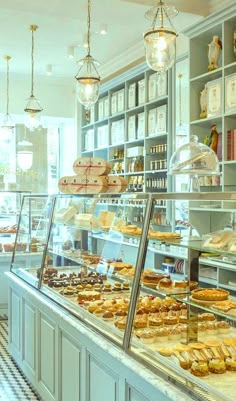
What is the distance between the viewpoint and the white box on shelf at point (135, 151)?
7.14 m

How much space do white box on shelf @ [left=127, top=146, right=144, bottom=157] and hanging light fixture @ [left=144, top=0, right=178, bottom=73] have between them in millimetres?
3039

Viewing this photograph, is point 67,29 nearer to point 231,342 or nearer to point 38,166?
point 38,166

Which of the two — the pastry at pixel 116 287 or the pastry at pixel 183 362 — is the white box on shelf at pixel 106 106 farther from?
the pastry at pixel 183 362

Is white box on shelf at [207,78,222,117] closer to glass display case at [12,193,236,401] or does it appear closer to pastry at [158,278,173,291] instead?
glass display case at [12,193,236,401]

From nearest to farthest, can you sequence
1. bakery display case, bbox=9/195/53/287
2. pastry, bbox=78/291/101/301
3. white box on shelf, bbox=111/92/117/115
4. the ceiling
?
pastry, bbox=78/291/101/301 < bakery display case, bbox=9/195/53/287 < the ceiling < white box on shelf, bbox=111/92/117/115

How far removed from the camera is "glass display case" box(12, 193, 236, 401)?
216 cm

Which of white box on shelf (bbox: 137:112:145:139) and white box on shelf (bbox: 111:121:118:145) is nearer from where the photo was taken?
white box on shelf (bbox: 137:112:145:139)

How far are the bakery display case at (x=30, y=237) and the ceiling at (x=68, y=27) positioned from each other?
204 cm

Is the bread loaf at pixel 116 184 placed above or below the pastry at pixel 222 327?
above

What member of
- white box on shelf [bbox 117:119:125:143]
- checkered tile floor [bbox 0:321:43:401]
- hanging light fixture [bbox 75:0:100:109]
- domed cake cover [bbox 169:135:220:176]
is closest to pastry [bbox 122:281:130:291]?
domed cake cover [bbox 169:135:220:176]

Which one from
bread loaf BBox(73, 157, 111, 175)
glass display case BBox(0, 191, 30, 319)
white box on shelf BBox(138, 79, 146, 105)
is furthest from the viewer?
white box on shelf BBox(138, 79, 146, 105)

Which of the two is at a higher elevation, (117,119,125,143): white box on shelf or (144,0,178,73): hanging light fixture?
(144,0,178,73): hanging light fixture

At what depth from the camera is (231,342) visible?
2.34 m

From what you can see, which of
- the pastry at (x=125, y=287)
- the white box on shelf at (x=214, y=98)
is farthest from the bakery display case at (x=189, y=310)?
the white box on shelf at (x=214, y=98)
